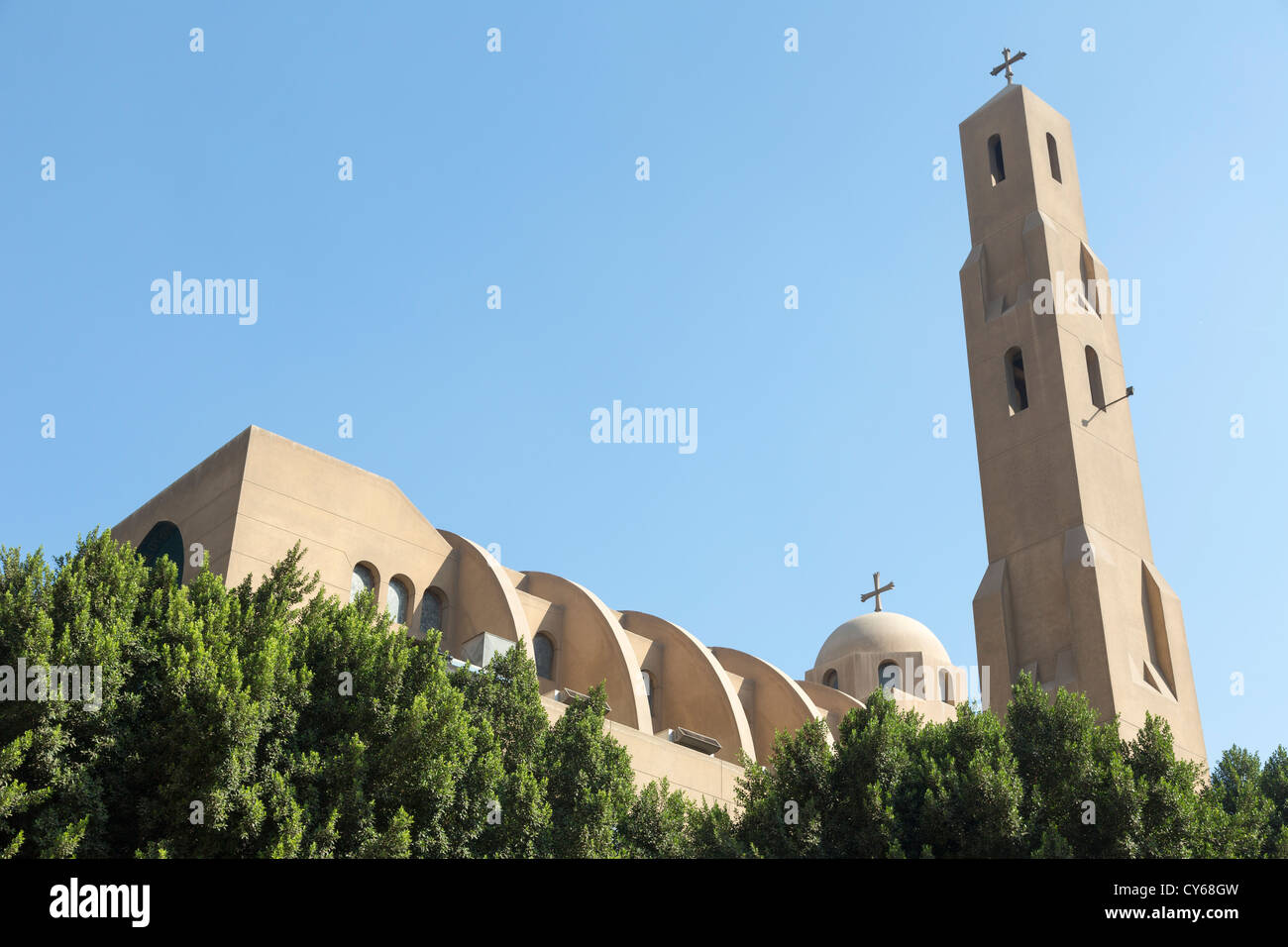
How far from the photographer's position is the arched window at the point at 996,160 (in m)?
30.8

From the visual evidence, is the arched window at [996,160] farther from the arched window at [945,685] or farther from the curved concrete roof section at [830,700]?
the arched window at [945,685]

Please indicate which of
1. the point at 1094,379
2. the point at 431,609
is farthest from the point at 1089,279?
the point at 431,609

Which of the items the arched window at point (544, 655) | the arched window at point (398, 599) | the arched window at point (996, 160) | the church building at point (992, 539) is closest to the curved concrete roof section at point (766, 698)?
the church building at point (992, 539)

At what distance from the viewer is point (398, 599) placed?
2719 centimetres

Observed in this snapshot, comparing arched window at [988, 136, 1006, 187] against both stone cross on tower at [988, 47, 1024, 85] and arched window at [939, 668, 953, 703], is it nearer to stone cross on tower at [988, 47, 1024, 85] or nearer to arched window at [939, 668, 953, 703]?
stone cross on tower at [988, 47, 1024, 85]

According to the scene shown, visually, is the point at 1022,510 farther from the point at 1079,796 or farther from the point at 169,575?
the point at 169,575

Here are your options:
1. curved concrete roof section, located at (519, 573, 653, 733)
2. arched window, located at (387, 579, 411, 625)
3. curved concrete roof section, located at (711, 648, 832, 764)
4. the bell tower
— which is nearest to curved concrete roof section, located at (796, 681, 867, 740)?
curved concrete roof section, located at (711, 648, 832, 764)

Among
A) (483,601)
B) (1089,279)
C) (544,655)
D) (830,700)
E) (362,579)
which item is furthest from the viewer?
(830,700)

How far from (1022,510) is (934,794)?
10.1 m

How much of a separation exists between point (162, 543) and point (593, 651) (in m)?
9.26

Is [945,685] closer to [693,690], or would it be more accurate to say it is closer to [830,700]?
[830,700]

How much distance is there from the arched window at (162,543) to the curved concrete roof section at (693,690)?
37.0ft
